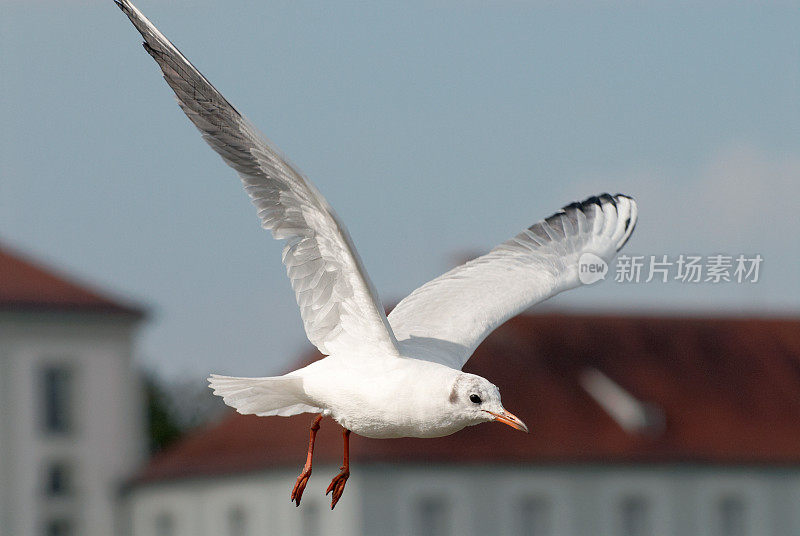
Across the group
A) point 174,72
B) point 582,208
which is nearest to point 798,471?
point 582,208

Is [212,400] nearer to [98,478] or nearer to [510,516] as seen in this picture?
[98,478]

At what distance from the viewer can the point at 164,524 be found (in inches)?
2741

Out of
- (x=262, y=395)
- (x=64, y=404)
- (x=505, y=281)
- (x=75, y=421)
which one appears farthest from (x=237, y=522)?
(x=262, y=395)

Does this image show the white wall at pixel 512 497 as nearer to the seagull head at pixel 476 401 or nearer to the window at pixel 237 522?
the window at pixel 237 522

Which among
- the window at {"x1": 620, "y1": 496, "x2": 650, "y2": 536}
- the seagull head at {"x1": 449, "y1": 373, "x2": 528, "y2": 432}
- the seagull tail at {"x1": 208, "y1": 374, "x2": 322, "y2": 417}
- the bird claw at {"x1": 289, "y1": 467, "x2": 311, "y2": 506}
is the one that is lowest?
the bird claw at {"x1": 289, "y1": 467, "x2": 311, "y2": 506}

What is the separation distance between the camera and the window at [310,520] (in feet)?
205

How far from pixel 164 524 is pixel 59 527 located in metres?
6.46

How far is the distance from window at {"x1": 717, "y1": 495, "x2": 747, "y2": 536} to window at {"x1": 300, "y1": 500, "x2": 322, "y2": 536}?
44.3ft

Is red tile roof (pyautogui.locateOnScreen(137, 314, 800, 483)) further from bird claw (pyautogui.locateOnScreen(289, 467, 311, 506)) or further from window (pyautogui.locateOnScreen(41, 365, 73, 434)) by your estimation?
bird claw (pyautogui.locateOnScreen(289, 467, 311, 506))

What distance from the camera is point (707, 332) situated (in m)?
69.3

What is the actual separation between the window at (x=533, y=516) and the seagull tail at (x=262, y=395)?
1970 inches

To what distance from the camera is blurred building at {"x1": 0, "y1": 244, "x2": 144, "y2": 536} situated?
71938mm

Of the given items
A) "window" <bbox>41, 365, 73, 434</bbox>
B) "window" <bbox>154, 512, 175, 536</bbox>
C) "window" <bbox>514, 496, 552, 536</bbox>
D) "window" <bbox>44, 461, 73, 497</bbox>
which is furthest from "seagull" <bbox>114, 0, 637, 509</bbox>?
"window" <bbox>44, 461, 73, 497</bbox>

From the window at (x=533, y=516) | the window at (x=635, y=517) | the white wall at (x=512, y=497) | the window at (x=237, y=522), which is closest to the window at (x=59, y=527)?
the white wall at (x=512, y=497)
